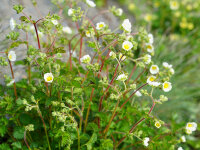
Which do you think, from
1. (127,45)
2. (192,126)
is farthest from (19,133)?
(192,126)

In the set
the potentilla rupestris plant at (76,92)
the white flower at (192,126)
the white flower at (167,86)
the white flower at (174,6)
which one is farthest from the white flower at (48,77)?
the white flower at (174,6)

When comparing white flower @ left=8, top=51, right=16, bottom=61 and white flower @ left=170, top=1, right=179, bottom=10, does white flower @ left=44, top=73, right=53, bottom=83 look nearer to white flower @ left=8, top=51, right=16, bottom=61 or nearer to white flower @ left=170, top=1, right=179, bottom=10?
white flower @ left=8, top=51, right=16, bottom=61

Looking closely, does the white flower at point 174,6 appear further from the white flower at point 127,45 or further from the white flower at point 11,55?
the white flower at point 11,55

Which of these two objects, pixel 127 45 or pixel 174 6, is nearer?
pixel 127 45

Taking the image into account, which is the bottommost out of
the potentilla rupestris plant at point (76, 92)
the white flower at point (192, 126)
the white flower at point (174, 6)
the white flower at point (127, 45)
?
the white flower at point (192, 126)

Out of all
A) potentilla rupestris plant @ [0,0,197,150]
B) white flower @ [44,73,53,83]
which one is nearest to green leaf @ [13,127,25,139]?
potentilla rupestris plant @ [0,0,197,150]

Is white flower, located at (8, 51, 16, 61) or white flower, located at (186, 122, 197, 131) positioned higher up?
white flower, located at (8, 51, 16, 61)

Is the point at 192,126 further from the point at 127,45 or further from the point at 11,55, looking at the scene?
the point at 11,55

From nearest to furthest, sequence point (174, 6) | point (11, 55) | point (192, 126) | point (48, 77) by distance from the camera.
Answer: point (48, 77)
point (11, 55)
point (192, 126)
point (174, 6)

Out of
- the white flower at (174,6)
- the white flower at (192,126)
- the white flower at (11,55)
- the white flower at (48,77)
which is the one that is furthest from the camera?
the white flower at (174,6)

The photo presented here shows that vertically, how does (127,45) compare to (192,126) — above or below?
above

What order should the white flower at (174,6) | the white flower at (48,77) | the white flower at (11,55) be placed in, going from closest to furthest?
the white flower at (48,77) < the white flower at (11,55) < the white flower at (174,6)

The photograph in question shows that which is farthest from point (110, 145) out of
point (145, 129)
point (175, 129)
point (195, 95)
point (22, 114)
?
point (195, 95)
